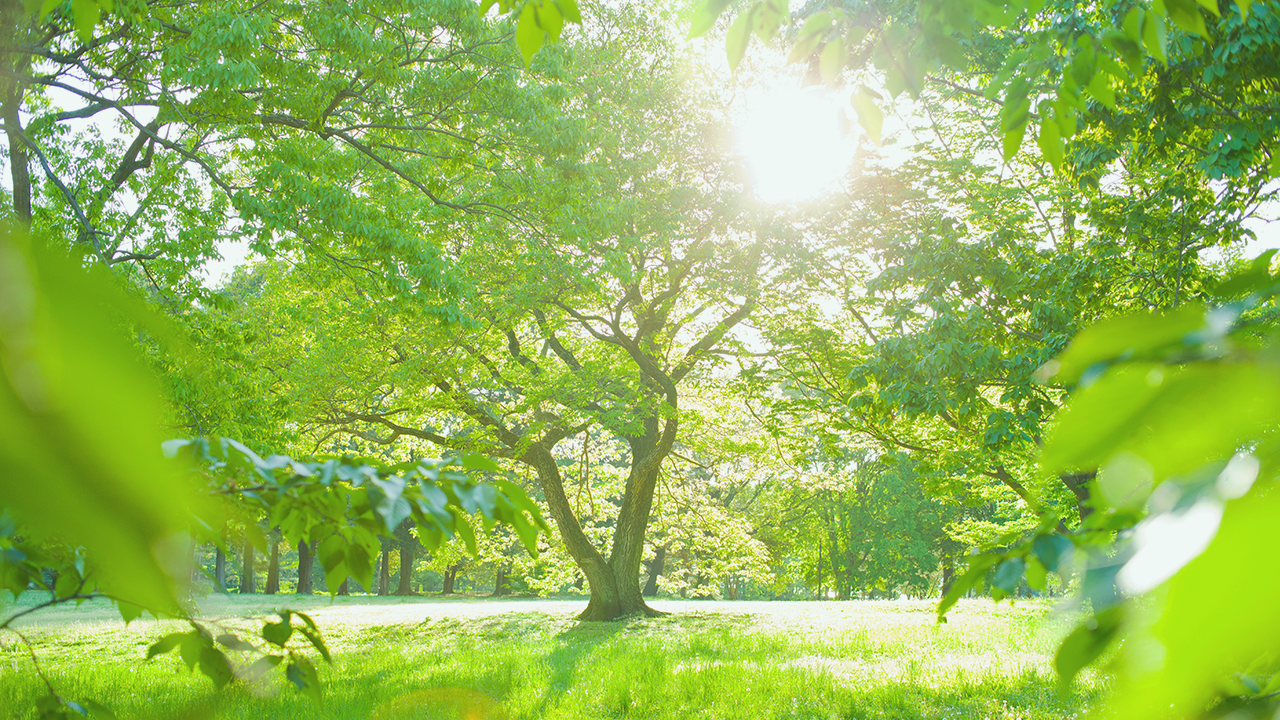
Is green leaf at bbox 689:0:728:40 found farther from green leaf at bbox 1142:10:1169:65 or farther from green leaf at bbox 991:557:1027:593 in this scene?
green leaf at bbox 991:557:1027:593

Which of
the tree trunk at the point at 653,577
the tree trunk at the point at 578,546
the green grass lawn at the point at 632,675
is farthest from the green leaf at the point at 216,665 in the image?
the tree trunk at the point at 653,577

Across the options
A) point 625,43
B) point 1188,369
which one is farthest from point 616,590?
point 1188,369

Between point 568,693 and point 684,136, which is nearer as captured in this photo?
point 568,693

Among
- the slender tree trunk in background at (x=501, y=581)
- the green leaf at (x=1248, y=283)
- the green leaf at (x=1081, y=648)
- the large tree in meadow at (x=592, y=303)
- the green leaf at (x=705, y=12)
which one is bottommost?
the slender tree trunk in background at (x=501, y=581)

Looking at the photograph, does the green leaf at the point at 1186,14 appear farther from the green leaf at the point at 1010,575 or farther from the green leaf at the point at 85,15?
the green leaf at the point at 85,15

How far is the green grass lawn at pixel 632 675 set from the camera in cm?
614

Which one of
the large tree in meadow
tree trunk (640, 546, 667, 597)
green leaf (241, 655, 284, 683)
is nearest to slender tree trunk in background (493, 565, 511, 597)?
tree trunk (640, 546, 667, 597)

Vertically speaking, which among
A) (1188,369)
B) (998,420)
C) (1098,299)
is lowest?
(1188,369)

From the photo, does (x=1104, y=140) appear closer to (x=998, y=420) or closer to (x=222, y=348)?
(x=998, y=420)

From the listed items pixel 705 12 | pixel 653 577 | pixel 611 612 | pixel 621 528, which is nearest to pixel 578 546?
pixel 621 528

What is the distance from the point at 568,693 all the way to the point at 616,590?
346 inches

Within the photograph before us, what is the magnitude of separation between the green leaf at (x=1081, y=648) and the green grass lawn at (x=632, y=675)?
3878 mm

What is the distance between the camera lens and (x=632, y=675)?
7480 millimetres

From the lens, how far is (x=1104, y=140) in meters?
6.58
